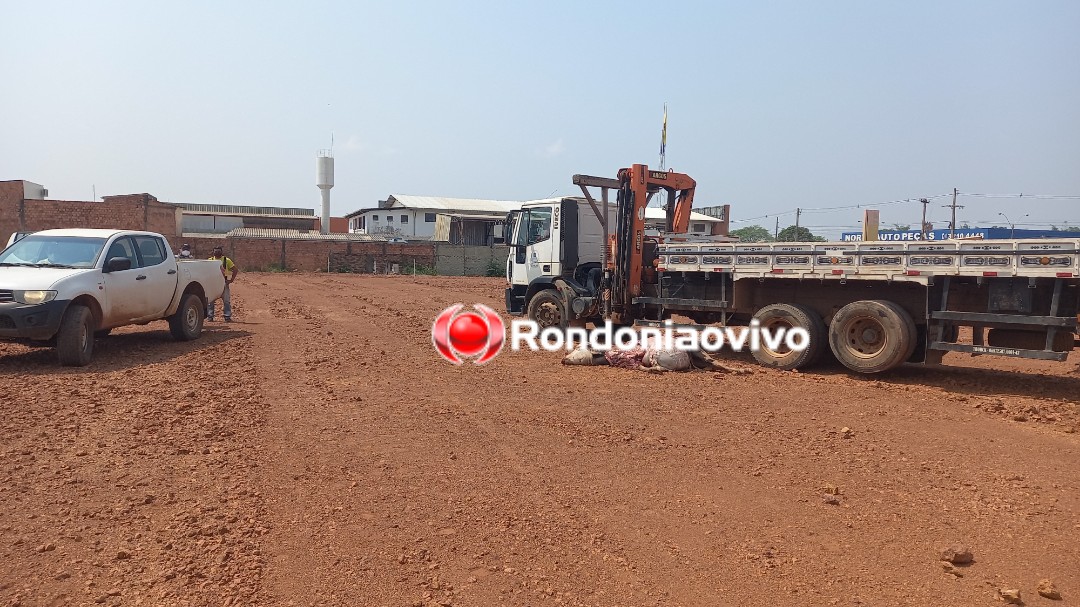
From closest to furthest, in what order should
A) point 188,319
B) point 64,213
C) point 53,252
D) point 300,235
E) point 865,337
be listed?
point 865,337
point 53,252
point 188,319
point 64,213
point 300,235

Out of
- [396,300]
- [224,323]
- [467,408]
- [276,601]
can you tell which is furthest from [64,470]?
[396,300]

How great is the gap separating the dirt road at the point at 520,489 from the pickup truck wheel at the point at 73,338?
23 cm

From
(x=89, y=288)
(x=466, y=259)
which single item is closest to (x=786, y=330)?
(x=89, y=288)

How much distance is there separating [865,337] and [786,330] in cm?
108

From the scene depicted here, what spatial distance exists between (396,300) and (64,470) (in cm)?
1743

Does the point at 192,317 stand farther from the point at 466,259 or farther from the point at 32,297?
the point at 466,259

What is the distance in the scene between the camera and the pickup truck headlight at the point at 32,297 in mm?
9125

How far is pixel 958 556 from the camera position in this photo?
13.3 ft

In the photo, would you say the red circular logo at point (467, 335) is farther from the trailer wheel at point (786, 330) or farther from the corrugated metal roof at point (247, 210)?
the corrugated metal roof at point (247, 210)

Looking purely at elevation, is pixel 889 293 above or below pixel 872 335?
above

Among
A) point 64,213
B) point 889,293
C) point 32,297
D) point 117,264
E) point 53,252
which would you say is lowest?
point 32,297

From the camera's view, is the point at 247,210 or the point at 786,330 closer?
the point at 786,330

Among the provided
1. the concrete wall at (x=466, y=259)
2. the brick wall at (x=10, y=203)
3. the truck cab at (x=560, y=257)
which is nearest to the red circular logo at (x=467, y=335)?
the truck cab at (x=560, y=257)

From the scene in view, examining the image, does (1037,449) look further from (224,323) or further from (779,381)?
(224,323)
